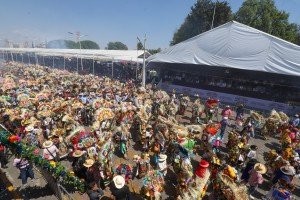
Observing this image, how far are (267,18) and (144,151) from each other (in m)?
41.8

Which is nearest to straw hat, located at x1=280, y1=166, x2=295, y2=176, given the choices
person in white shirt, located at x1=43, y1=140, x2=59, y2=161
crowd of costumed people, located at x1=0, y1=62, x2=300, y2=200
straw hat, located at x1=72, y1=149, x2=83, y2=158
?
crowd of costumed people, located at x1=0, y1=62, x2=300, y2=200

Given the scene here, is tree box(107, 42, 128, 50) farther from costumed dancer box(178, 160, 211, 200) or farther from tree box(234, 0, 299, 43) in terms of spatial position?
costumed dancer box(178, 160, 211, 200)

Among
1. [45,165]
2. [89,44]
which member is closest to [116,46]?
[89,44]

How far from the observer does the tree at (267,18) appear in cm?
4397

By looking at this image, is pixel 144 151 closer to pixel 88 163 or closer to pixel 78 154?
pixel 78 154

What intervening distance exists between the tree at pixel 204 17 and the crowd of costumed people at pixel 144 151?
32323 mm

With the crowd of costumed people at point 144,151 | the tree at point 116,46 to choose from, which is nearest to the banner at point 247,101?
the crowd of costumed people at point 144,151

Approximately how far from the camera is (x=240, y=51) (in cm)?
2131

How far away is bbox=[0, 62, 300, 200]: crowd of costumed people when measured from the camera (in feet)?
25.3

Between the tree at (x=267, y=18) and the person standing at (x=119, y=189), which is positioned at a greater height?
the tree at (x=267, y=18)

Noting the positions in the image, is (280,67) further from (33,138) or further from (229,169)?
(33,138)

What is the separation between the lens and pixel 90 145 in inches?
395

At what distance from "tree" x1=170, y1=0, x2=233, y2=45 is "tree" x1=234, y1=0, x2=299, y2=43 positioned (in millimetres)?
3076

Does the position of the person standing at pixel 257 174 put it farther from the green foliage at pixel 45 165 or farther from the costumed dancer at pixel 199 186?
the green foliage at pixel 45 165
